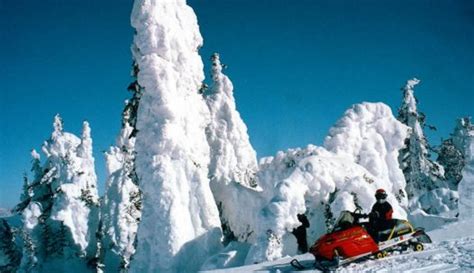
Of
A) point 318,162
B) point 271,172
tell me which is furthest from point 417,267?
point 271,172

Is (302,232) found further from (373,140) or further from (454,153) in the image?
(454,153)

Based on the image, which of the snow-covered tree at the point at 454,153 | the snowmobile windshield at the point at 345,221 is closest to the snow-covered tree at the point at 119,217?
the snowmobile windshield at the point at 345,221

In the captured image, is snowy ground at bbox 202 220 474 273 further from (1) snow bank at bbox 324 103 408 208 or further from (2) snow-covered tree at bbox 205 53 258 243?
(1) snow bank at bbox 324 103 408 208

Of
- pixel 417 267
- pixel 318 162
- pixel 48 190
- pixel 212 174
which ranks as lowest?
pixel 417 267

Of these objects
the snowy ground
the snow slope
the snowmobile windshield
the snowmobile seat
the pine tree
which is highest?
the pine tree

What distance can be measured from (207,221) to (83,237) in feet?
50.2

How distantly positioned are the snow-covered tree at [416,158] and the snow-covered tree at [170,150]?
2030 cm

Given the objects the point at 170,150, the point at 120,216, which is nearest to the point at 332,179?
the point at 170,150

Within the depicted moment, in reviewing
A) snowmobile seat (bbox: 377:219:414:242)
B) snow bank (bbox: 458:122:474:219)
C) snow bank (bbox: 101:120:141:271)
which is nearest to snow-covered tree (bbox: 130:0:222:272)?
snow bank (bbox: 458:122:474:219)

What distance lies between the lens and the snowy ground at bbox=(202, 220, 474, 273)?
30.4 feet

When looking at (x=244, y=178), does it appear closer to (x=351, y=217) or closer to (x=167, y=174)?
(x=167, y=174)

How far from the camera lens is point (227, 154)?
1072 inches

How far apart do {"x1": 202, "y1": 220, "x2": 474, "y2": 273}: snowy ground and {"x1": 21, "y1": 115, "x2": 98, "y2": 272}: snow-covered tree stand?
22853 mm

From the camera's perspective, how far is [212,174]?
26172mm
